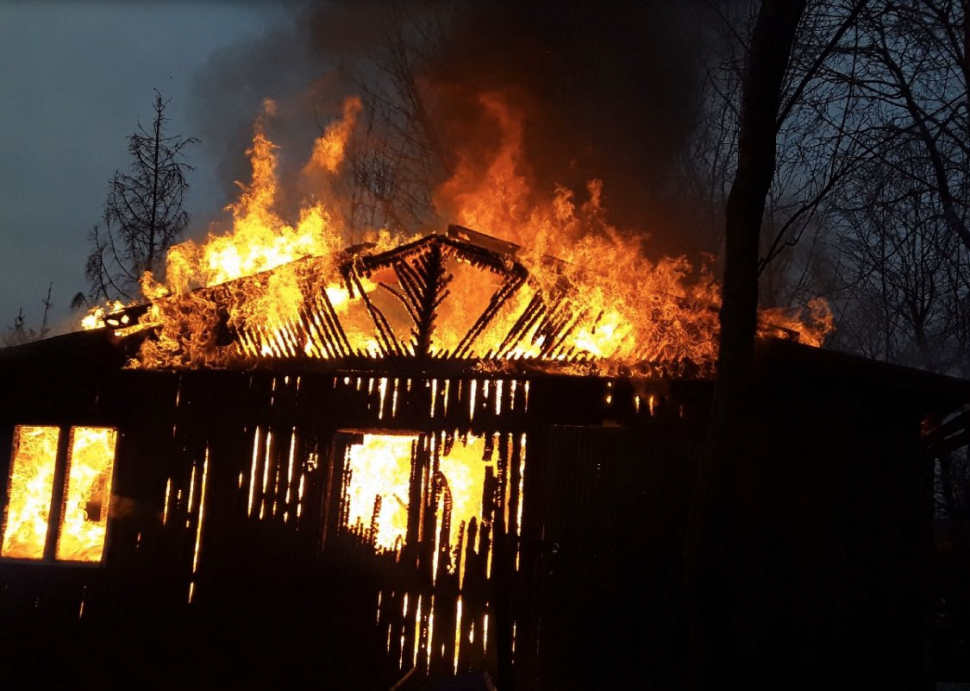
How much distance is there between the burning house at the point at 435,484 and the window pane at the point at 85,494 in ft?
0.16

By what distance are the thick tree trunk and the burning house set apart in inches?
59.2

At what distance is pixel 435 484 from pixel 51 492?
4.96 meters

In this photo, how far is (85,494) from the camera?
1020 cm

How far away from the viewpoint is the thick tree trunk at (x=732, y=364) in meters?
5.96

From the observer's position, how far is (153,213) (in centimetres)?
2466

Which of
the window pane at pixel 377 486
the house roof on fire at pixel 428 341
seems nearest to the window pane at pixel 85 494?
the house roof on fire at pixel 428 341

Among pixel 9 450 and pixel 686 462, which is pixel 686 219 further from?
pixel 9 450

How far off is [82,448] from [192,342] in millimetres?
2305

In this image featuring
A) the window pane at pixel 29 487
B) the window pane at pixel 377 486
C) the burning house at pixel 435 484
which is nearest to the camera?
the burning house at pixel 435 484

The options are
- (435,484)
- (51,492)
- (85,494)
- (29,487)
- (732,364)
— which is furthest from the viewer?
(85,494)

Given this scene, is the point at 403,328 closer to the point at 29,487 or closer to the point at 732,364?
the point at 732,364

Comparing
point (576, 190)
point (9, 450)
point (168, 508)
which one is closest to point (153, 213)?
point (576, 190)

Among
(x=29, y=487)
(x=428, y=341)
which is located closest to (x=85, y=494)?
(x=29, y=487)

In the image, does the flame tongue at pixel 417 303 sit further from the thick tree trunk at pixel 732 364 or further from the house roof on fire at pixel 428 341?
the thick tree trunk at pixel 732 364
